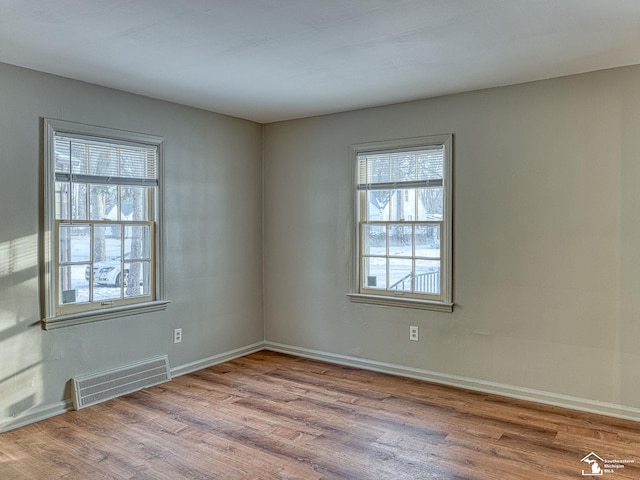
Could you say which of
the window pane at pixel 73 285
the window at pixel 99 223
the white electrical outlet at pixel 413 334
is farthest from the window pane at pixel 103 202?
the white electrical outlet at pixel 413 334

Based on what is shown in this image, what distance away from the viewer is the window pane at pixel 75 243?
11.9 feet

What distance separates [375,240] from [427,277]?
64 cm

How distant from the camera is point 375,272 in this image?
4.62m

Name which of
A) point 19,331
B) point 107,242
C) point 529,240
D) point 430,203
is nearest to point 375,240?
point 430,203

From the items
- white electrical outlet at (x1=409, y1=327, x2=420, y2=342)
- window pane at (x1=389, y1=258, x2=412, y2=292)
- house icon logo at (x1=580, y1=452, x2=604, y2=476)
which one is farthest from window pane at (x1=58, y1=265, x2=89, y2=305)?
house icon logo at (x1=580, y1=452, x2=604, y2=476)

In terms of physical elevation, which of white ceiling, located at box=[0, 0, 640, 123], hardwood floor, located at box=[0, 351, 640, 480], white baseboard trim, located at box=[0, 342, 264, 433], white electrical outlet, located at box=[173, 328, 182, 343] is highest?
white ceiling, located at box=[0, 0, 640, 123]

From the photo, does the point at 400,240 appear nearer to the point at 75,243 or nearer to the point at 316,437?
the point at 316,437

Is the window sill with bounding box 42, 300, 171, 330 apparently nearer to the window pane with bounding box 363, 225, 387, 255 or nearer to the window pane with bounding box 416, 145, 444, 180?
the window pane with bounding box 363, 225, 387, 255

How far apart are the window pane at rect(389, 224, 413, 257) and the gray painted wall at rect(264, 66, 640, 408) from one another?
433mm

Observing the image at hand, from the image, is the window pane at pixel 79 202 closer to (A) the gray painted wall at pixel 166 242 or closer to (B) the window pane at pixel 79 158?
(B) the window pane at pixel 79 158

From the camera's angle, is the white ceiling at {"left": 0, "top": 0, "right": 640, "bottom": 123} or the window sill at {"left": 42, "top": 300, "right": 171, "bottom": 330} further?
the window sill at {"left": 42, "top": 300, "right": 171, "bottom": 330}

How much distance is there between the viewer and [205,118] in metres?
4.63

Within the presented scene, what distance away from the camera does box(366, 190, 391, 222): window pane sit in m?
4.50

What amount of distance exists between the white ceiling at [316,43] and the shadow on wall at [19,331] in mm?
1344
